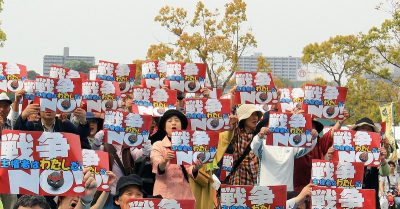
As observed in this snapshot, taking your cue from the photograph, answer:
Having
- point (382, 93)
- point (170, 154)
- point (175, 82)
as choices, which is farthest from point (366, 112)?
point (170, 154)

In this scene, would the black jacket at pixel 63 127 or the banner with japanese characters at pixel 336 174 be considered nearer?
the banner with japanese characters at pixel 336 174

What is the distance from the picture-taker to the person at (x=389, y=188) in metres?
17.4

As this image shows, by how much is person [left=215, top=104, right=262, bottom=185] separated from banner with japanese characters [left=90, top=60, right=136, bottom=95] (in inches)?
99.5

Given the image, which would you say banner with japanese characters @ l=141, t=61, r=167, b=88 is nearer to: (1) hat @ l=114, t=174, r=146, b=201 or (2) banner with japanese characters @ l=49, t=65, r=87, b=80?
(2) banner with japanese characters @ l=49, t=65, r=87, b=80

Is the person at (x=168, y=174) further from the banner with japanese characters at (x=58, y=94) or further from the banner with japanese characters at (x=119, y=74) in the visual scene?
the banner with japanese characters at (x=119, y=74)

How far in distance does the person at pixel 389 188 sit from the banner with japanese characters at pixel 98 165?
9270 mm

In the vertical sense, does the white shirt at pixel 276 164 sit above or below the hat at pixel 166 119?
below

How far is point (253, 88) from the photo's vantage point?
1177 cm

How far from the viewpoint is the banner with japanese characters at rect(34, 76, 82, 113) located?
9.81 meters

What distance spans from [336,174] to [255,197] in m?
1.03

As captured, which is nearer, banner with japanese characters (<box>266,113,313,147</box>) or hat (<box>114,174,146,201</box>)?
hat (<box>114,174,146,201</box>)

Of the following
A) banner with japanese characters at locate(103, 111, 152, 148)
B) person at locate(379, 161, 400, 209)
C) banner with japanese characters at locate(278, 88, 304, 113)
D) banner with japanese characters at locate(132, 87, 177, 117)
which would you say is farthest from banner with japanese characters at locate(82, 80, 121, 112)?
person at locate(379, 161, 400, 209)

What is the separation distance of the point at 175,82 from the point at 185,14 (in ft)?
72.5

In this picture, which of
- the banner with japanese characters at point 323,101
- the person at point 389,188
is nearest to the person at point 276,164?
the banner with japanese characters at point 323,101
